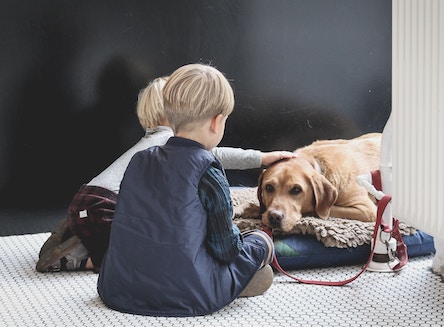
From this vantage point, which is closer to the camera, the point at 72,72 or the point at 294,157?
the point at 294,157

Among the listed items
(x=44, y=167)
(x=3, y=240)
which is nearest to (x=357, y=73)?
(x=44, y=167)

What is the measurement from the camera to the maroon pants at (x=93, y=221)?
2480 millimetres

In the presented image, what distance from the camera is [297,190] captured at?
8.49 ft

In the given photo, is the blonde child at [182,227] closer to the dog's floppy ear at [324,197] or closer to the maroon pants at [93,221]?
the maroon pants at [93,221]

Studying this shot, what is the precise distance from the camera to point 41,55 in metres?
3.03

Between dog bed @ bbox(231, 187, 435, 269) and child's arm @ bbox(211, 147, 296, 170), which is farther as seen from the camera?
child's arm @ bbox(211, 147, 296, 170)

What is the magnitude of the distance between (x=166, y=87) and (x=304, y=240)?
0.72 meters

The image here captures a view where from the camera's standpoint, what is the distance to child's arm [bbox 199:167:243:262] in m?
2.01

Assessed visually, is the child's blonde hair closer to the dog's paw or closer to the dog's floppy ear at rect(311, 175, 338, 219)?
the dog's paw

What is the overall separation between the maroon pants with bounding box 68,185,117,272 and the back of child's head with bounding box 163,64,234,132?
0.52 m

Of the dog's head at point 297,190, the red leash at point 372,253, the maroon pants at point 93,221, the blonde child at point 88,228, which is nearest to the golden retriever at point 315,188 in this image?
the dog's head at point 297,190

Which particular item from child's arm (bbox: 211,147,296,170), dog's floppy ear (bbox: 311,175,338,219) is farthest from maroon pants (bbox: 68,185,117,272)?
dog's floppy ear (bbox: 311,175,338,219)

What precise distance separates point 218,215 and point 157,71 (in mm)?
1321

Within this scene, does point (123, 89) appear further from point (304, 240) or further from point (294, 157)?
point (304, 240)
